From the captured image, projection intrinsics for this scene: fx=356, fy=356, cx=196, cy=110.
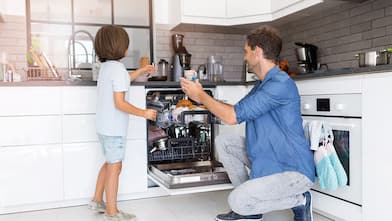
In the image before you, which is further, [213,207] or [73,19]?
[73,19]

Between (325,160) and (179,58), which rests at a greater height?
(179,58)

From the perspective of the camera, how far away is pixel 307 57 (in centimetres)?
279

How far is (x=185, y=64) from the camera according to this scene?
3.19m

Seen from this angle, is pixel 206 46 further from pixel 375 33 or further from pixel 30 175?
pixel 30 175

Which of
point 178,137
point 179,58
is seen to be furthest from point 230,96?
point 179,58

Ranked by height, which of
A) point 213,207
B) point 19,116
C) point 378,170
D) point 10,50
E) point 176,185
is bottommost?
point 213,207

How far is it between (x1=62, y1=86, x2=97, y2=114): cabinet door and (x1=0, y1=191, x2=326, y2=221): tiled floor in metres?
0.66

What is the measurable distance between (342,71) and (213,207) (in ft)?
3.86

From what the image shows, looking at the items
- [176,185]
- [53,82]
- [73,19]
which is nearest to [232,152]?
[176,185]

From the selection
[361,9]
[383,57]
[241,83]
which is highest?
[361,9]

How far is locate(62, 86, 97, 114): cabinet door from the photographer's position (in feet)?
7.73

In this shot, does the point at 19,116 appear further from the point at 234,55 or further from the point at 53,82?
the point at 234,55

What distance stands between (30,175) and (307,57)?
7.13ft

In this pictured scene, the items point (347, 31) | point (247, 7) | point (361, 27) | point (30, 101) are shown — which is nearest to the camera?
point (30, 101)
